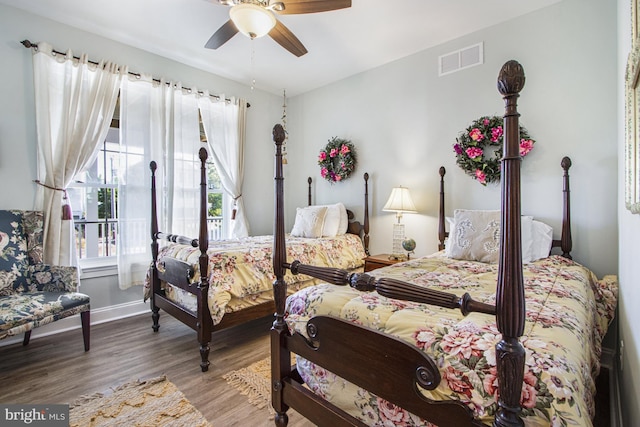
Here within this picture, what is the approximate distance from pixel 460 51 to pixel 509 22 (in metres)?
0.44

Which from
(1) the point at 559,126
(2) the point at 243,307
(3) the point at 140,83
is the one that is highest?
(3) the point at 140,83

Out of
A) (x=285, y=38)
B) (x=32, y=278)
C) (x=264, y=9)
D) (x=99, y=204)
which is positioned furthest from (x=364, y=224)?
(x=32, y=278)

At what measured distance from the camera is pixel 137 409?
1.79 m

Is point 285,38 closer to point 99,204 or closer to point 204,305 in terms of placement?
point 204,305

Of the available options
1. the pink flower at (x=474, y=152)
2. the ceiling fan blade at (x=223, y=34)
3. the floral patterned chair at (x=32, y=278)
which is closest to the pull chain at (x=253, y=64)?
the ceiling fan blade at (x=223, y=34)

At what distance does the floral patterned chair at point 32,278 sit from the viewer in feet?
7.30

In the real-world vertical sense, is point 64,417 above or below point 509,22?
below

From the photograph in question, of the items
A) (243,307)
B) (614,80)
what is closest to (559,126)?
(614,80)

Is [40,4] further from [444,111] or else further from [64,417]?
[444,111]

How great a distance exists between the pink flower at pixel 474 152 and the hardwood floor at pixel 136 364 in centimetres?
257

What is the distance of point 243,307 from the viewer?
2.47 m

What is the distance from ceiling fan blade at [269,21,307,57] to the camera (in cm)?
231

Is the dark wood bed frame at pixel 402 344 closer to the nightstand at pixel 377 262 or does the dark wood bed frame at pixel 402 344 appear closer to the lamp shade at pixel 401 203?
the nightstand at pixel 377 262

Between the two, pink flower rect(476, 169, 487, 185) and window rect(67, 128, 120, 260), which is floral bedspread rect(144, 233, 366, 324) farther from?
pink flower rect(476, 169, 487, 185)
